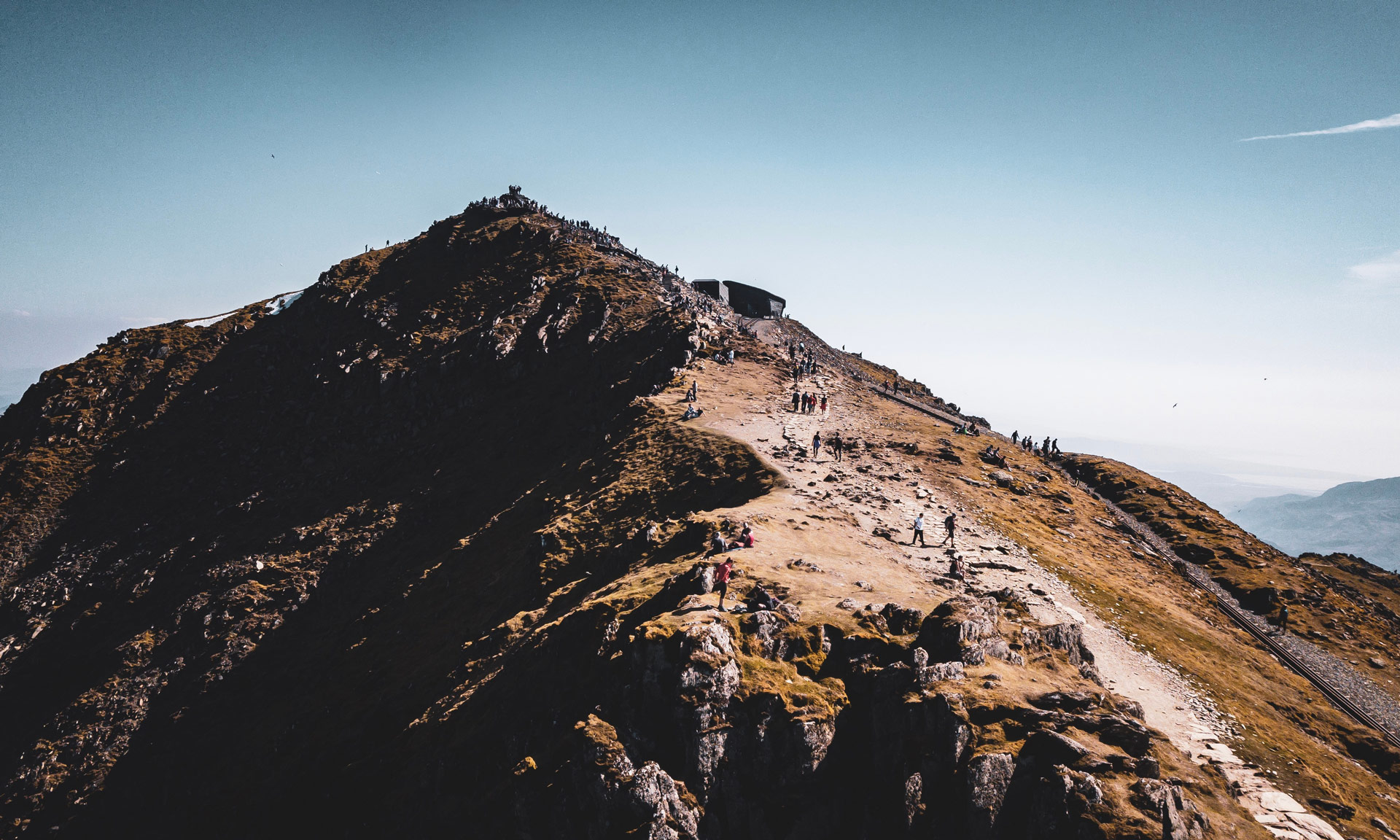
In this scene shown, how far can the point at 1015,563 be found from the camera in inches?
1599

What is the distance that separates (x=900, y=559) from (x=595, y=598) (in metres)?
20.3

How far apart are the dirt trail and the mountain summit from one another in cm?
31

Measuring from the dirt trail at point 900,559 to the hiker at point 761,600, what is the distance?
1.67m

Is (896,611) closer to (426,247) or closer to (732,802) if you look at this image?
(732,802)

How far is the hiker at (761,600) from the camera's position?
29.5m

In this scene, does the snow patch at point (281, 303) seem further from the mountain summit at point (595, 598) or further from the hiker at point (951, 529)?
the hiker at point (951, 529)

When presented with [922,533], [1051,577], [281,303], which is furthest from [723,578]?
[281,303]

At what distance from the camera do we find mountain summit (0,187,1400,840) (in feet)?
80.1

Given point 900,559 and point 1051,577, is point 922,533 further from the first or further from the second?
point 1051,577

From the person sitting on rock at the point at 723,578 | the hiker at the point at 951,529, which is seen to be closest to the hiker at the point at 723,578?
the person sitting on rock at the point at 723,578

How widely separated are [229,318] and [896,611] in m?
152

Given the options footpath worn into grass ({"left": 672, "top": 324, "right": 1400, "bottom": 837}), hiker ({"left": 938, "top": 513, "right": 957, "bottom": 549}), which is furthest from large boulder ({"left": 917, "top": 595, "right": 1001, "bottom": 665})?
hiker ({"left": 938, "top": 513, "right": 957, "bottom": 549})

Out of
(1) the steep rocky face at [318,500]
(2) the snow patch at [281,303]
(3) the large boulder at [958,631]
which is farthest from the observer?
(2) the snow patch at [281,303]

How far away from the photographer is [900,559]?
128 feet
